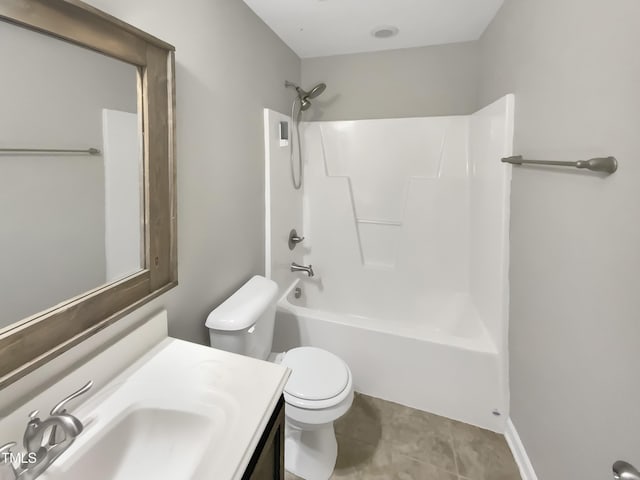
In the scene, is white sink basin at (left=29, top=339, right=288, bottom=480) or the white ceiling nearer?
white sink basin at (left=29, top=339, right=288, bottom=480)

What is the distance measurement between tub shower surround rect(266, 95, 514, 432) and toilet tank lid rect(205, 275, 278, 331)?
0.45 meters

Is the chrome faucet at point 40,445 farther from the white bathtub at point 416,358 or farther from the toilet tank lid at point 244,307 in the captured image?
the white bathtub at point 416,358

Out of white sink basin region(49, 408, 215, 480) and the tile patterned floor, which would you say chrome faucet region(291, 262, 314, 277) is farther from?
white sink basin region(49, 408, 215, 480)

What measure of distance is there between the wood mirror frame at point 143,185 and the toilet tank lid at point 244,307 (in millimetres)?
284

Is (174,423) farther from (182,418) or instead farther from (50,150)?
(50,150)

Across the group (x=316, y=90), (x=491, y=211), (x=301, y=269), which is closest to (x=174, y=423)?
(x=301, y=269)

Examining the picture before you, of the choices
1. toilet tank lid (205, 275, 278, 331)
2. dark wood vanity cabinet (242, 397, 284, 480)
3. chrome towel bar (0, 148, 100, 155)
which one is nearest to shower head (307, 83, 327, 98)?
toilet tank lid (205, 275, 278, 331)

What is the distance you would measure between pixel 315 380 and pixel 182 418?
2.53 ft

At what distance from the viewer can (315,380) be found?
149 centimetres

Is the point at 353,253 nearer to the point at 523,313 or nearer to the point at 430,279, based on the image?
the point at 430,279

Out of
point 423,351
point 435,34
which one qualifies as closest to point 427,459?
point 423,351

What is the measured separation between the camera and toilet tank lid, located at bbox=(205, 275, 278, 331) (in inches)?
53.9

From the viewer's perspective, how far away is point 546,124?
1.27 meters

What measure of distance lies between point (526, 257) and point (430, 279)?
3.44ft
